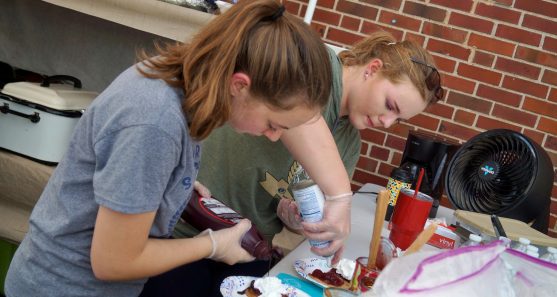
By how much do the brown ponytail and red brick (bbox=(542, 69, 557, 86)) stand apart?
1.65 metres

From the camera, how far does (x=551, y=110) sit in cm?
214

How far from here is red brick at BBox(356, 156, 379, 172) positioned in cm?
240

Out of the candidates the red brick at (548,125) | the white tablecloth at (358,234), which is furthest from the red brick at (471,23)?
the white tablecloth at (358,234)

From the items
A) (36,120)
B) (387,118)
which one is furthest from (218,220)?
(36,120)

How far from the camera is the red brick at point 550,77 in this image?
212 centimetres

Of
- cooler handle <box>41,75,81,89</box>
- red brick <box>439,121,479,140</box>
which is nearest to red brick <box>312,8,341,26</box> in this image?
red brick <box>439,121,479,140</box>

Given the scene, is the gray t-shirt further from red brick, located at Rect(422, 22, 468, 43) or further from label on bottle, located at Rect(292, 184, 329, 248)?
red brick, located at Rect(422, 22, 468, 43)

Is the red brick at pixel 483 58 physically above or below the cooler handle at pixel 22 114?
above

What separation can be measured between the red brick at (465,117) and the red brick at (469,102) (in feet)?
0.08

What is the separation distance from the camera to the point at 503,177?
150 centimetres

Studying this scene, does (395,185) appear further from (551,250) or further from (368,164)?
(368,164)

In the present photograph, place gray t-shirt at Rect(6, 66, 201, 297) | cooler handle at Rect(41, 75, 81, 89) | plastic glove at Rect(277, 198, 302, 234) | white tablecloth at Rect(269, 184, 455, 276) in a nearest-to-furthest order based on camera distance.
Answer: gray t-shirt at Rect(6, 66, 201, 297)
white tablecloth at Rect(269, 184, 455, 276)
plastic glove at Rect(277, 198, 302, 234)
cooler handle at Rect(41, 75, 81, 89)

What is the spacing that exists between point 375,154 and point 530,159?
0.99 m

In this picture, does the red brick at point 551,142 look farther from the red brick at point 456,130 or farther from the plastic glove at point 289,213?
the plastic glove at point 289,213
